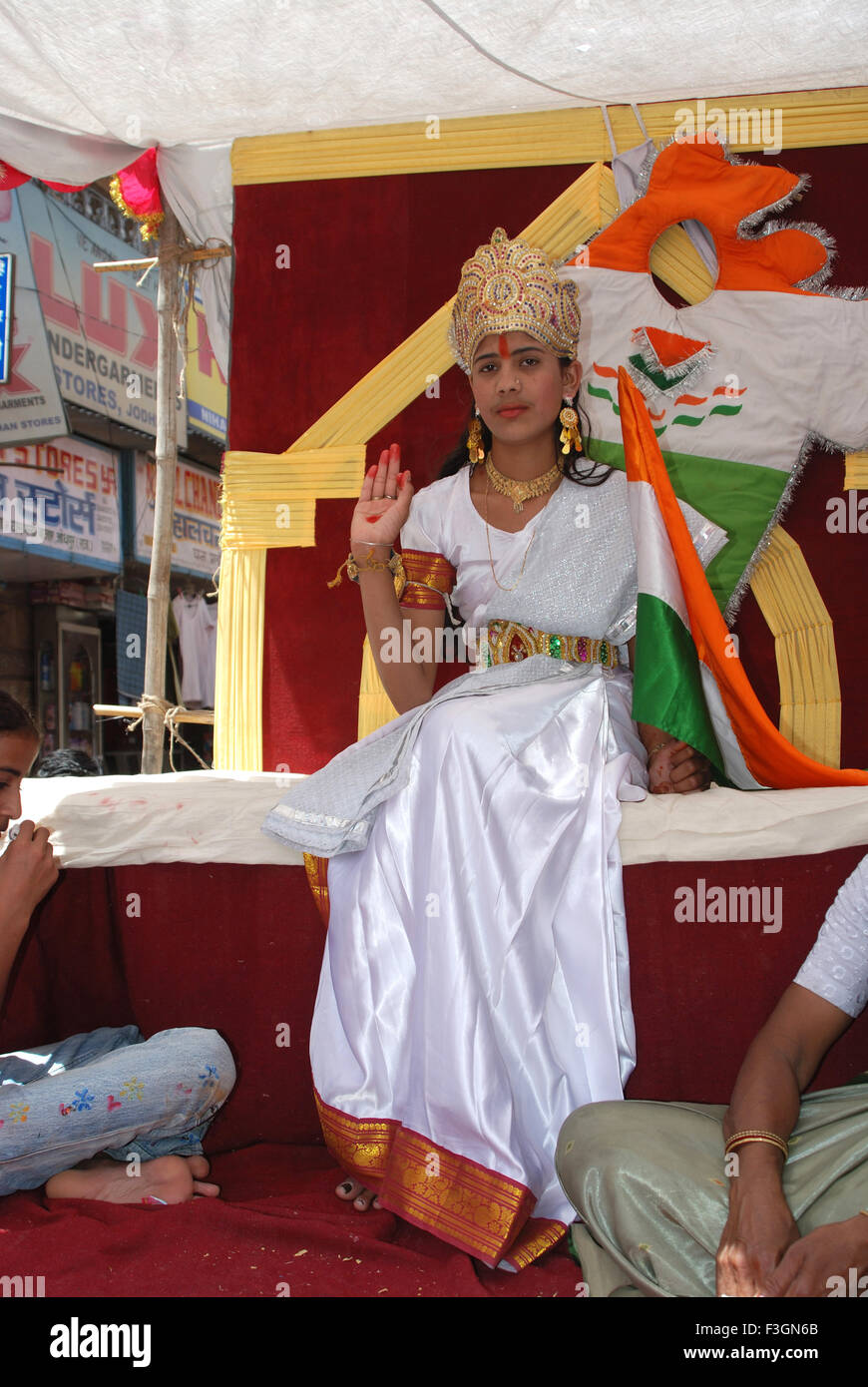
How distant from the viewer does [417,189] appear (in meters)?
3.79

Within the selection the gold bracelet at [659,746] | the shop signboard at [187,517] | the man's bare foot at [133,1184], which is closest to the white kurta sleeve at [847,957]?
the gold bracelet at [659,746]

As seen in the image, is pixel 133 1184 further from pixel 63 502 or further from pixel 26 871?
pixel 63 502

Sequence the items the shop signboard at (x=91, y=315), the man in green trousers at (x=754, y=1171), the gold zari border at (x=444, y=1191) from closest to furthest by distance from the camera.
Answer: the man in green trousers at (x=754, y=1171), the gold zari border at (x=444, y=1191), the shop signboard at (x=91, y=315)

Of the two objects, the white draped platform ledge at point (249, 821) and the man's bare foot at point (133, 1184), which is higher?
the white draped platform ledge at point (249, 821)

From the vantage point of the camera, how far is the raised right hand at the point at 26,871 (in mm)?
2115

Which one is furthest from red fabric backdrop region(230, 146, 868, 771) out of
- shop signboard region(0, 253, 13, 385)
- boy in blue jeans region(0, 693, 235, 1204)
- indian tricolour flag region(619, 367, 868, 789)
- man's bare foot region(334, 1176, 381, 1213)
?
shop signboard region(0, 253, 13, 385)

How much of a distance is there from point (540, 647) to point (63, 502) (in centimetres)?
648

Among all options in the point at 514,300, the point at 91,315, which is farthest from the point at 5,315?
the point at 514,300

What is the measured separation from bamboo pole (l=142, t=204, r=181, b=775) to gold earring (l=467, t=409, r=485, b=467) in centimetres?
218

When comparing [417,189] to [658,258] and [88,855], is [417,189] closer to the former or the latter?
[658,258]

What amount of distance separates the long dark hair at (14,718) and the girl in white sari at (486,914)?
0.55 meters

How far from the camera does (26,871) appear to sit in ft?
7.13

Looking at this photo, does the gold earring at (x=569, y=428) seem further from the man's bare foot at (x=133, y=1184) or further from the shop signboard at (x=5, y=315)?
the shop signboard at (x=5, y=315)

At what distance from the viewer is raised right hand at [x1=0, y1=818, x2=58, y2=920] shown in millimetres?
2115
